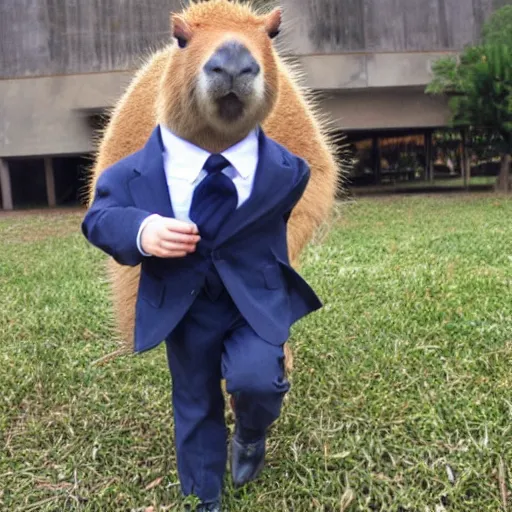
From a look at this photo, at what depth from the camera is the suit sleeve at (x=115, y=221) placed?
1.59 meters

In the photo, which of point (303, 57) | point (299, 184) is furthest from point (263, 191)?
point (303, 57)

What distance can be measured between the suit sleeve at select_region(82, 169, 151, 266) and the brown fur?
0.25 metres

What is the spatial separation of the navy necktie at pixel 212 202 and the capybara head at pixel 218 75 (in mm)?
145

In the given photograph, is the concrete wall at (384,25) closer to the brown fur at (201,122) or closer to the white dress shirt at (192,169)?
the brown fur at (201,122)

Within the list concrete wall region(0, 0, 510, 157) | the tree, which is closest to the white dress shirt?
concrete wall region(0, 0, 510, 157)

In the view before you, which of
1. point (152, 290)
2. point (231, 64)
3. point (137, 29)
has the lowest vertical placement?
point (152, 290)

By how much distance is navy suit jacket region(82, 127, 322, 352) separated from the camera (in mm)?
1670

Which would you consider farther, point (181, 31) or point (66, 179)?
point (66, 179)

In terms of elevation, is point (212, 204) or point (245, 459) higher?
point (212, 204)

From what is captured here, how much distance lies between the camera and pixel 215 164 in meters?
1.70

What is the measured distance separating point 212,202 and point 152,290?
0.28 metres

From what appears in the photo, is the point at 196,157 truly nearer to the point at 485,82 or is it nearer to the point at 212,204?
the point at 212,204

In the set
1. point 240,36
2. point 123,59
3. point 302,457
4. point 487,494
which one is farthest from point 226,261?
point 123,59

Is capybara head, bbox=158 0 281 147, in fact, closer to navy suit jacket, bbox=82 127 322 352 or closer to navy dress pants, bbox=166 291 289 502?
navy suit jacket, bbox=82 127 322 352
